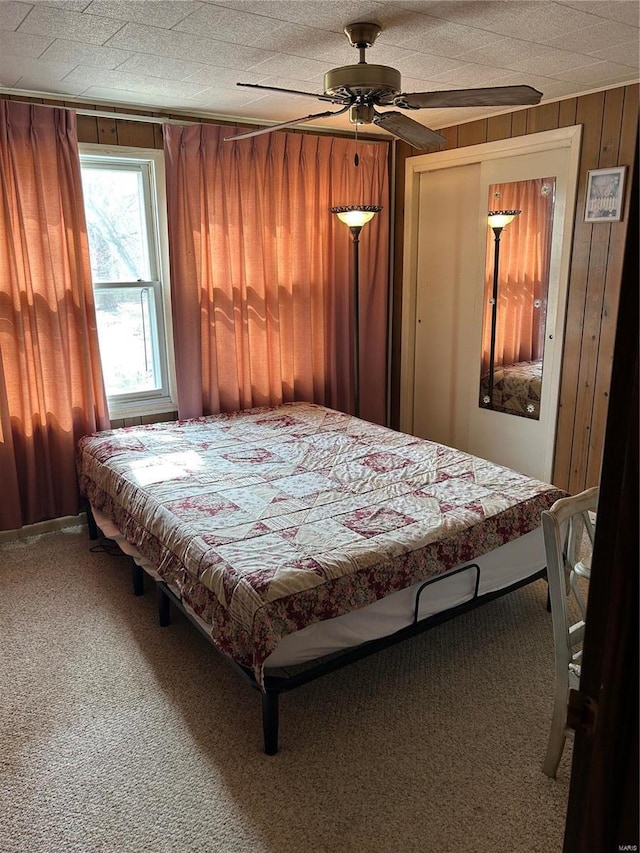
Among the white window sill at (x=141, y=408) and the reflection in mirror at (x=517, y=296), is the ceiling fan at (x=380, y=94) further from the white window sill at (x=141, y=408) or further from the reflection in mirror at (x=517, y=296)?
the white window sill at (x=141, y=408)

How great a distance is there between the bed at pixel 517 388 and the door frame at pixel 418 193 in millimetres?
548

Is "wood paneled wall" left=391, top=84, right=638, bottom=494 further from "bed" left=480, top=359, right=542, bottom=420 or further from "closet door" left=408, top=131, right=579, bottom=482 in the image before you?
"bed" left=480, top=359, right=542, bottom=420

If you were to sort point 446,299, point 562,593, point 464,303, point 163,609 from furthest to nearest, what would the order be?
point 446,299 < point 464,303 < point 163,609 < point 562,593

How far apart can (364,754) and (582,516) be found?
1.04 metres

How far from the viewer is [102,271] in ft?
12.7

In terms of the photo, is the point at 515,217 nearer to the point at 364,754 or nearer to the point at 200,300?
the point at 200,300

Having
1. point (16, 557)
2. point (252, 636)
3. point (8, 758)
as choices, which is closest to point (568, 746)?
point (252, 636)

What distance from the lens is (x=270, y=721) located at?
6.87 feet

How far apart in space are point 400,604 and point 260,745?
26.5 inches

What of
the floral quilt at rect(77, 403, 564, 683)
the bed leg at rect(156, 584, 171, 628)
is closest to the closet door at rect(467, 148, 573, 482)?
the floral quilt at rect(77, 403, 564, 683)

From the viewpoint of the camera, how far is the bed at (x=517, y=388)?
13.1ft

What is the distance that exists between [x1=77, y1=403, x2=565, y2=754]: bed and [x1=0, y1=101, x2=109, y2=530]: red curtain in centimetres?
25

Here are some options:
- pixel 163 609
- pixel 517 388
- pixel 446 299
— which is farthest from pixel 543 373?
pixel 163 609

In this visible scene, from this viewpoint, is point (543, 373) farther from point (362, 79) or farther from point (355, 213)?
point (362, 79)
